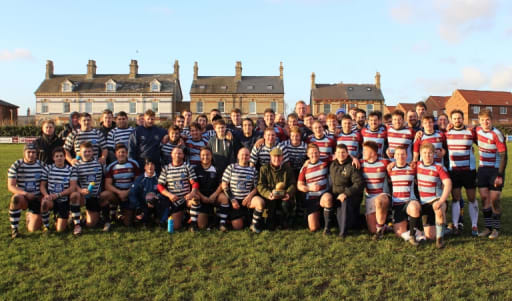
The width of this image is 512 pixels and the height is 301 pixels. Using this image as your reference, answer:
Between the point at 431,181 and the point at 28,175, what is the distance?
6249 millimetres

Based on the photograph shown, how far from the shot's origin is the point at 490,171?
5820 mm

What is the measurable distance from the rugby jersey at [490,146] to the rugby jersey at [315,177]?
2473 millimetres

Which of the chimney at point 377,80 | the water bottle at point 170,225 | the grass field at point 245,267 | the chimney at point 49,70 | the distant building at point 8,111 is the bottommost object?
the grass field at point 245,267

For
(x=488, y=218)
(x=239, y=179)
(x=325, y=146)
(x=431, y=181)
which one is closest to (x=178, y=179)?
(x=239, y=179)

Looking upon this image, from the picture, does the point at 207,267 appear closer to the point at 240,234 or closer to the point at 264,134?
the point at 240,234

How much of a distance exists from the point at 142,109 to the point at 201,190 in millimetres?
43992

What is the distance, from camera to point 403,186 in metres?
5.64

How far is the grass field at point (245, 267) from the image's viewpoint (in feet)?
12.7

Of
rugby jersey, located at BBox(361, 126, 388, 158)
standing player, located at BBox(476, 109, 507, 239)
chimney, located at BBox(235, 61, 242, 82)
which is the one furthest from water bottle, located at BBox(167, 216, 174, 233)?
chimney, located at BBox(235, 61, 242, 82)

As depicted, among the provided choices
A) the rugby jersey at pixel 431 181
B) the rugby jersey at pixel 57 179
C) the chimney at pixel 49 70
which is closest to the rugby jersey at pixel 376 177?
the rugby jersey at pixel 431 181

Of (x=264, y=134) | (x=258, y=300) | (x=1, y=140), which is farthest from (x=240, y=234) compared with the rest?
(x=1, y=140)

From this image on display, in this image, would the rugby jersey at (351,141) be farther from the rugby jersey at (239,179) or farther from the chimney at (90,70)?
the chimney at (90,70)


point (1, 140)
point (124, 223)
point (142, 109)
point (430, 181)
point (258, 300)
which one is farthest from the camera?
point (142, 109)

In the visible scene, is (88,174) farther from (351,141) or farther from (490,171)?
(490,171)
